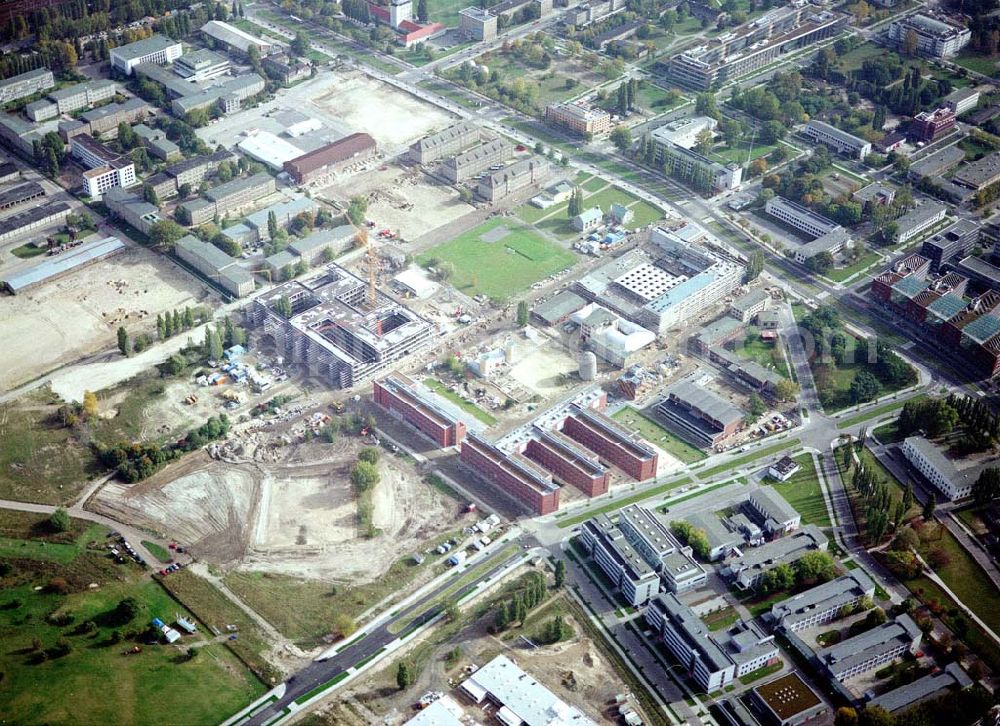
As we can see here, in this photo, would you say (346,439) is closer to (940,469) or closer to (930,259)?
(940,469)

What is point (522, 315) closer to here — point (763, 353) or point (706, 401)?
point (706, 401)

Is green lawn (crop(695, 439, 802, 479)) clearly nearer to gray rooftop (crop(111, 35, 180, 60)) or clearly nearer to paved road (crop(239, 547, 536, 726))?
paved road (crop(239, 547, 536, 726))

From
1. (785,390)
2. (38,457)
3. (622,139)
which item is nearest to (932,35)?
(622,139)

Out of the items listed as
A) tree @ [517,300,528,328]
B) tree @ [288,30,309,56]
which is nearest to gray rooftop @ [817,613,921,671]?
tree @ [517,300,528,328]

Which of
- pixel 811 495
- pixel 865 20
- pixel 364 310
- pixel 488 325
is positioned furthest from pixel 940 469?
pixel 865 20

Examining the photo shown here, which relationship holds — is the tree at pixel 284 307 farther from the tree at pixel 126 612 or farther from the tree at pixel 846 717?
the tree at pixel 846 717

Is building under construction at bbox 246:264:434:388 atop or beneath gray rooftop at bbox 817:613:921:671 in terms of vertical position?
atop

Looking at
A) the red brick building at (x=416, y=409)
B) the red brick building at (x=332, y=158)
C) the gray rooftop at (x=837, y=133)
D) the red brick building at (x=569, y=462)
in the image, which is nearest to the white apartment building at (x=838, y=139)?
the gray rooftop at (x=837, y=133)
